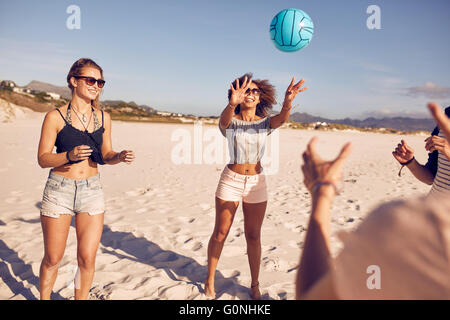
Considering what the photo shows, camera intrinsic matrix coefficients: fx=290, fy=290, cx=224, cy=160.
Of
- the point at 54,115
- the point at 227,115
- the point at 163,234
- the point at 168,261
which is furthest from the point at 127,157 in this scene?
the point at 163,234

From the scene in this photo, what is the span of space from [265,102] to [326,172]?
8.89 feet

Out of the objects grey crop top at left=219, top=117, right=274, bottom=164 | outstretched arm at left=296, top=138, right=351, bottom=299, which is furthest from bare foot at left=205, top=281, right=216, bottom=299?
outstretched arm at left=296, top=138, right=351, bottom=299

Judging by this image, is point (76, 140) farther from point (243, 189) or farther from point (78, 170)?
point (243, 189)

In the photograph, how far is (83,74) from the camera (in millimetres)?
2738

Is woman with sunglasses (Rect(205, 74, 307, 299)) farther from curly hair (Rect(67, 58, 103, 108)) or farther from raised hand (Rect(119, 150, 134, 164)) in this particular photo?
curly hair (Rect(67, 58, 103, 108))

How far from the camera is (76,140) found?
106 inches

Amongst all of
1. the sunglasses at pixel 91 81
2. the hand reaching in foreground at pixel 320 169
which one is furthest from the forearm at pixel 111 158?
the hand reaching in foreground at pixel 320 169

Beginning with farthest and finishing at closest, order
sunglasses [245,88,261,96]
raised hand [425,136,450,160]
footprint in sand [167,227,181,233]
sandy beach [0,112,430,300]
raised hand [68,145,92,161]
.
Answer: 1. footprint in sand [167,227,181,233]
2. sandy beach [0,112,430,300]
3. sunglasses [245,88,261,96]
4. raised hand [68,145,92,161]
5. raised hand [425,136,450,160]

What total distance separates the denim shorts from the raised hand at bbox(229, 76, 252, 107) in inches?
63.5

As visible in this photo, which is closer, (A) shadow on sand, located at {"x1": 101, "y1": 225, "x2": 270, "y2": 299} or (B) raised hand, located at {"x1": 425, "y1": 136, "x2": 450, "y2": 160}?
(B) raised hand, located at {"x1": 425, "y1": 136, "x2": 450, "y2": 160}

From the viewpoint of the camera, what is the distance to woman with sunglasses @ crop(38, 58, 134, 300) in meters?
2.53
